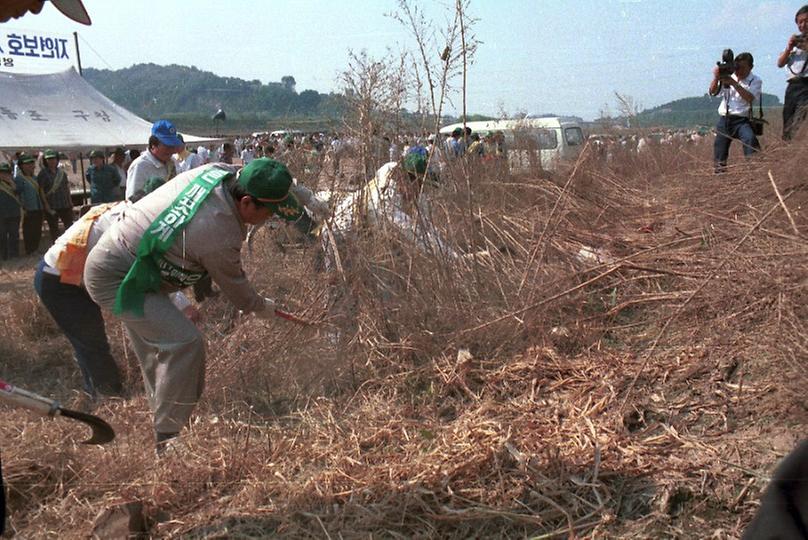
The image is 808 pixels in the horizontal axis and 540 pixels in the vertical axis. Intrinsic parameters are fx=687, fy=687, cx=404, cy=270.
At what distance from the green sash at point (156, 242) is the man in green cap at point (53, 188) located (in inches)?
342

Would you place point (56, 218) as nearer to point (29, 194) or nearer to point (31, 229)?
point (31, 229)

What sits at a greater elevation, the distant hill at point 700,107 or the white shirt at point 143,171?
the distant hill at point 700,107

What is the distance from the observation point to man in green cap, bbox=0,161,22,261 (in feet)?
30.5

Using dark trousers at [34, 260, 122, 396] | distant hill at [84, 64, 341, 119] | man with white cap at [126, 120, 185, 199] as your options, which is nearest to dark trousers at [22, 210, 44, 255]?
distant hill at [84, 64, 341, 119]

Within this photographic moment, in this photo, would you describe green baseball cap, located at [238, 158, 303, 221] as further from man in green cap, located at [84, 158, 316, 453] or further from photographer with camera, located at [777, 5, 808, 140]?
photographer with camera, located at [777, 5, 808, 140]

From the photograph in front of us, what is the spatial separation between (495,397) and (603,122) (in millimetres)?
7139

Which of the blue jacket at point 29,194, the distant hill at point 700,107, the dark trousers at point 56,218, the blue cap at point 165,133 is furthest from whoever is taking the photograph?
the dark trousers at point 56,218

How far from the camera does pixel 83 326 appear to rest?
12.6 feet

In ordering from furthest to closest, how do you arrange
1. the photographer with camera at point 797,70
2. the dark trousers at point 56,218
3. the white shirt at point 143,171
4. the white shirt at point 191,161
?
the dark trousers at point 56,218 < the white shirt at point 191,161 < the photographer with camera at point 797,70 < the white shirt at point 143,171

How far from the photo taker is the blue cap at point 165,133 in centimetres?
449

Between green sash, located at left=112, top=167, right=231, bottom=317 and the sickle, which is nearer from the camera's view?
the sickle

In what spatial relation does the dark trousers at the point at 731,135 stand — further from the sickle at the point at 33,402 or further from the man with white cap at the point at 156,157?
the sickle at the point at 33,402

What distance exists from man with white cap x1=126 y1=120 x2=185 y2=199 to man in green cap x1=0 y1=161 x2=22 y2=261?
19.5ft

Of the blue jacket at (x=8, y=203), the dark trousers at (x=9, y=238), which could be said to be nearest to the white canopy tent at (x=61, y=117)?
the blue jacket at (x=8, y=203)
